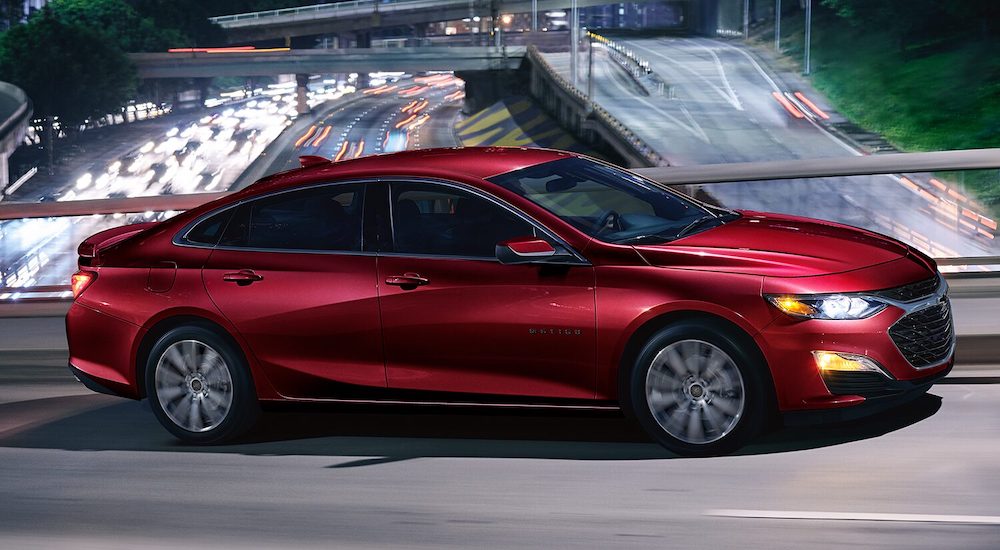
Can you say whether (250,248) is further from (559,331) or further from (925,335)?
(925,335)

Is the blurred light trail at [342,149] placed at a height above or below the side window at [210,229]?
below

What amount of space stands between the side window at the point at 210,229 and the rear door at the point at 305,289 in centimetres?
10

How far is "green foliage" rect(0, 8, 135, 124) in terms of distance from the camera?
140 meters

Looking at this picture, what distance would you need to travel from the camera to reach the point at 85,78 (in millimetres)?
142500

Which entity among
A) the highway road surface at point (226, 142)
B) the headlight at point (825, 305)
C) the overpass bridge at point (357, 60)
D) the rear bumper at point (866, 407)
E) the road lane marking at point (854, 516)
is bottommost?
the highway road surface at point (226, 142)

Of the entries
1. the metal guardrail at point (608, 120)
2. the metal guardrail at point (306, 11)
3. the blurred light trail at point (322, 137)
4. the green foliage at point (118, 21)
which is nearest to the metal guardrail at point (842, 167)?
the metal guardrail at point (608, 120)

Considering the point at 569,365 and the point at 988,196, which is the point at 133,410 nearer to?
the point at 569,365

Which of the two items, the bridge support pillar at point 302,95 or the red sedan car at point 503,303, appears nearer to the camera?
the red sedan car at point 503,303

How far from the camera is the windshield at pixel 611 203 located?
736cm

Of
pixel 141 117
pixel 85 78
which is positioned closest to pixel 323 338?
pixel 85 78

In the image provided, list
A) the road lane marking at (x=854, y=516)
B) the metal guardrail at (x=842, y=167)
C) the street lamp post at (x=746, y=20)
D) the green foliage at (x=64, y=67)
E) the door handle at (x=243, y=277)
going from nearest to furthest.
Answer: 1. the road lane marking at (x=854, y=516)
2. the door handle at (x=243, y=277)
3. the metal guardrail at (x=842, y=167)
4. the street lamp post at (x=746, y=20)
5. the green foliage at (x=64, y=67)

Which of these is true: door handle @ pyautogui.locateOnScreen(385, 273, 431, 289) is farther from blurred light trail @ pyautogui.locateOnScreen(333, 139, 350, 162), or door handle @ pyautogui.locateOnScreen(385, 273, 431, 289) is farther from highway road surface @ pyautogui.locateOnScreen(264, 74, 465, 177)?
blurred light trail @ pyautogui.locateOnScreen(333, 139, 350, 162)

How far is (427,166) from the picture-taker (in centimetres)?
771

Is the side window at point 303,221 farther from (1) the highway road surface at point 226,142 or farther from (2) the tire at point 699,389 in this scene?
(1) the highway road surface at point 226,142
